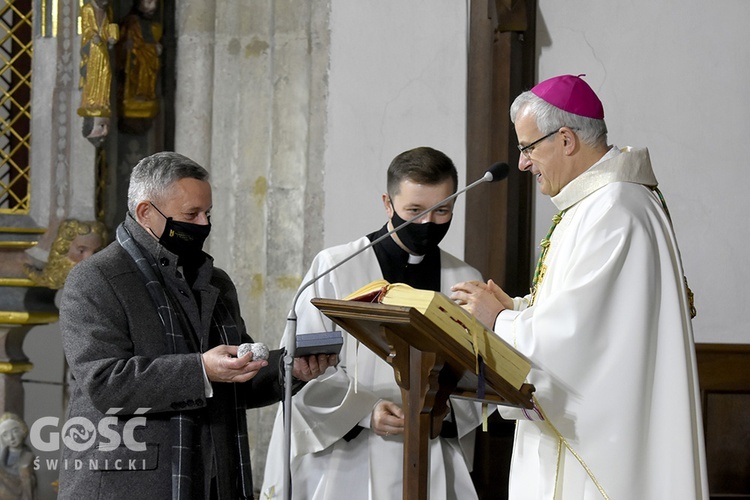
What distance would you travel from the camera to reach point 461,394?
2859 mm

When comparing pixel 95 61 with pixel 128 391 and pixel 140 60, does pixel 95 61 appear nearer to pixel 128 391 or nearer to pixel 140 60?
pixel 140 60

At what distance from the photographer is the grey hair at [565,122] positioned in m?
3.28

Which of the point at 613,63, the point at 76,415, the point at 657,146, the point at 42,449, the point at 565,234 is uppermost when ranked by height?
the point at 613,63

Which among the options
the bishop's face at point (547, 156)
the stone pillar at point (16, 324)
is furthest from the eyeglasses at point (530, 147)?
the stone pillar at point (16, 324)

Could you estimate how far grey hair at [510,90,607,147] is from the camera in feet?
10.7

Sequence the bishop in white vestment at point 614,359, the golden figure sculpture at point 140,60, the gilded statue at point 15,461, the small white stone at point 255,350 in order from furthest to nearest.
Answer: the golden figure sculpture at point 140,60
the gilded statue at point 15,461
the bishop in white vestment at point 614,359
the small white stone at point 255,350

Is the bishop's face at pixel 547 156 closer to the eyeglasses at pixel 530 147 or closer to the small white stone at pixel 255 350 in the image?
the eyeglasses at pixel 530 147

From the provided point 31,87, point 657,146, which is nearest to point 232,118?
point 31,87

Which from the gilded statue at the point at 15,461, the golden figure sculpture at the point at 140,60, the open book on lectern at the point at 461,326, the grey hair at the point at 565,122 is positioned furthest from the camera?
the golden figure sculpture at the point at 140,60

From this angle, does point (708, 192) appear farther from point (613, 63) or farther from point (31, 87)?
point (31, 87)

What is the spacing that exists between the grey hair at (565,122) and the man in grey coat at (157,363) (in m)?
1.07

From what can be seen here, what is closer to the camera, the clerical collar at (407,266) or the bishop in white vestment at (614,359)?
the bishop in white vestment at (614,359)

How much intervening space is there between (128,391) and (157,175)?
2.30 ft

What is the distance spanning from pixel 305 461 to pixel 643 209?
160 cm
